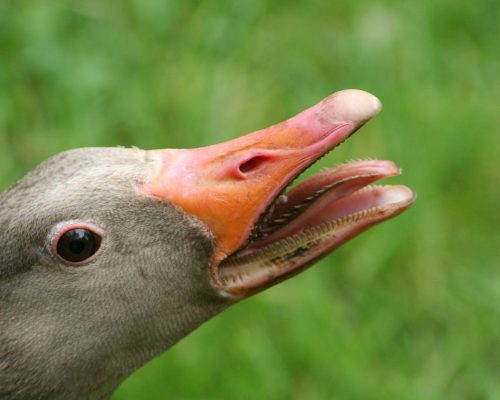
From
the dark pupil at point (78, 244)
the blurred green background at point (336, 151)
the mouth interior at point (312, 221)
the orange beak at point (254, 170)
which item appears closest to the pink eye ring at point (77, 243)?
the dark pupil at point (78, 244)

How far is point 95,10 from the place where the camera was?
A: 5.77 metres

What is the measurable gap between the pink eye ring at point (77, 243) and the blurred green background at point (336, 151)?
5.41 feet

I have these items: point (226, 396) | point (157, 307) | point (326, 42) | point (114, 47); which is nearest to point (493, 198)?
point (326, 42)

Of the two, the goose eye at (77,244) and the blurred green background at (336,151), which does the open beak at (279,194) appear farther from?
the blurred green background at (336,151)

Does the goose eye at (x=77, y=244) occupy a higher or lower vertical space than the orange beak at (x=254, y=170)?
lower

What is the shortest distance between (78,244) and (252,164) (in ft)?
1.69

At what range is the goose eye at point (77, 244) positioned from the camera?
2.66 meters

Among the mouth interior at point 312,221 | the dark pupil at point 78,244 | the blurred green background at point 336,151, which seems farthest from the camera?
the blurred green background at point 336,151

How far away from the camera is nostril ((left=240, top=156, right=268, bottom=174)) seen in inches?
108

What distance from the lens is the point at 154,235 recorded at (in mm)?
2770

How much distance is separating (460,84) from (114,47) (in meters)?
1.90

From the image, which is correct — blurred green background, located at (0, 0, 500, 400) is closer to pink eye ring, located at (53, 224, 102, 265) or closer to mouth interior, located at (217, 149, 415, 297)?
mouth interior, located at (217, 149, 415, 297)

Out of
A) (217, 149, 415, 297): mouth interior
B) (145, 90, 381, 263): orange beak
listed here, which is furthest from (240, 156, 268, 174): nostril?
(217, 149, 415, 297): mouth interior

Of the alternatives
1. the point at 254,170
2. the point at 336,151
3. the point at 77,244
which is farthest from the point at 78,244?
the point at 336,151
